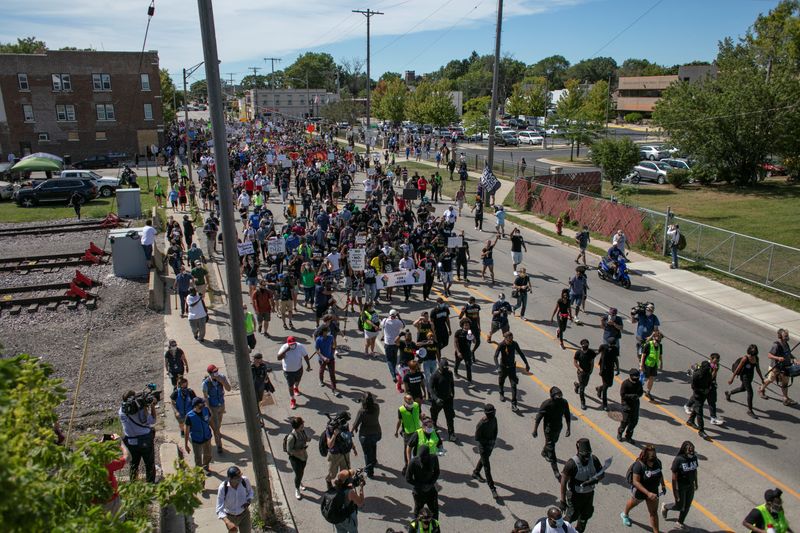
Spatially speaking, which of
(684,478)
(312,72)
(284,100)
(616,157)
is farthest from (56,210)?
(312,72)

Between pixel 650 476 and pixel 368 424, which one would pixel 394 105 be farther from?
pixel 650 476

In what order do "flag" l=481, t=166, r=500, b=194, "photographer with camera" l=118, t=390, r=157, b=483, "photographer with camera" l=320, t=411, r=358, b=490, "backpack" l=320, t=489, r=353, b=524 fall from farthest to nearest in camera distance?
"flag" l=481, t=166, r=500, b=194 → "photographer with camera" l=118, t=390, r=157, b=483 → "photographer with camera" l=320, t=411, r=358, b=490 → "backpack" l=320, t=489, r=353, b=524

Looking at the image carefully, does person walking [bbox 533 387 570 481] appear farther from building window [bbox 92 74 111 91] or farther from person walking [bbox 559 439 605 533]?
building window [bbox 92 74 111 91]

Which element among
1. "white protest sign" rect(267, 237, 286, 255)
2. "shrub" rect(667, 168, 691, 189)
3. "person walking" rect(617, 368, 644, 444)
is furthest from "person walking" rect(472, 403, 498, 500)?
"shrub" rect(667, 168, 691, 189)

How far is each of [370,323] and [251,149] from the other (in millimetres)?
41417

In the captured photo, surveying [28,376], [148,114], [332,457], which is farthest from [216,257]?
[148,114]

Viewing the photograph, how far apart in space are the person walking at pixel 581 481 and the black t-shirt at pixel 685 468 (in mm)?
1119

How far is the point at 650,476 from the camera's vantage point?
8.42 metres

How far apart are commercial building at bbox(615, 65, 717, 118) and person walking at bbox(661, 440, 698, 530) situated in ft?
330

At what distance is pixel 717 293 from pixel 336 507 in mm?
16768

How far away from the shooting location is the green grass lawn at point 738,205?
91.8 feet

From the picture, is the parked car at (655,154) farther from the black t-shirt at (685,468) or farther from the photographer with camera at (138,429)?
the photographer with camera at (138,429)

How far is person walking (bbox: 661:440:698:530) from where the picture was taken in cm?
845

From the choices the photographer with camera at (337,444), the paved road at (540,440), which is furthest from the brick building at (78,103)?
the photographer with camera at (337,444)
